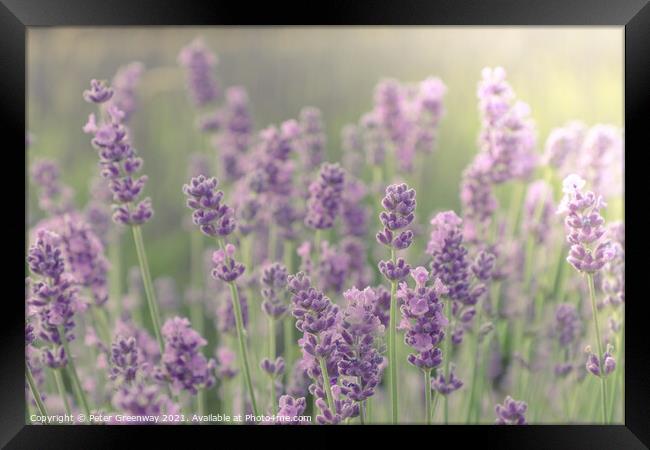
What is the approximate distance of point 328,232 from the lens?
86.7 inches

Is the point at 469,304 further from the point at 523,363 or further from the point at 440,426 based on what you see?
the point at 523,363

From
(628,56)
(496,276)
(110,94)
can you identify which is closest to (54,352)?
(110,94)

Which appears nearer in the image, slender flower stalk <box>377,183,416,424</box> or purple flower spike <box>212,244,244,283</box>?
slender flower stalk <box>377,183,416,424</box>

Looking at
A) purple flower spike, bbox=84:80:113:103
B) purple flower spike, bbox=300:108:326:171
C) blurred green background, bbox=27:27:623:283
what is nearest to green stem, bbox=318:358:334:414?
purple flower spike, bbox=84:80:113:103

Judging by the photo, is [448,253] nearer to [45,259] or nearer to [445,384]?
[445,384]

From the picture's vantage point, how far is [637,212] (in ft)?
5.73

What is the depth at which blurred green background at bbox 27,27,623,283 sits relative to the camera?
9.44 ft

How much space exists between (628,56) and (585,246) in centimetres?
52

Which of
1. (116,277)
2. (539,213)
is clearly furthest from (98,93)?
(539,213)

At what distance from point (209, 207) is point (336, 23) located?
0.56 meters

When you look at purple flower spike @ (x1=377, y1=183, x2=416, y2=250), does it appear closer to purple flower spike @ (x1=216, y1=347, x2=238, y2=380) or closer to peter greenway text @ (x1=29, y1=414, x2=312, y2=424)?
peter greenway text @ (x1=29, y1=414, x2=312, y2=424)

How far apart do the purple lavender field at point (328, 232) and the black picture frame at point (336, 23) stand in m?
0.05

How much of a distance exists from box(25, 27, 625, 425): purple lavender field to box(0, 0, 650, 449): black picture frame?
0.05m

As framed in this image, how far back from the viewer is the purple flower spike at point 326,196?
5.55ft
